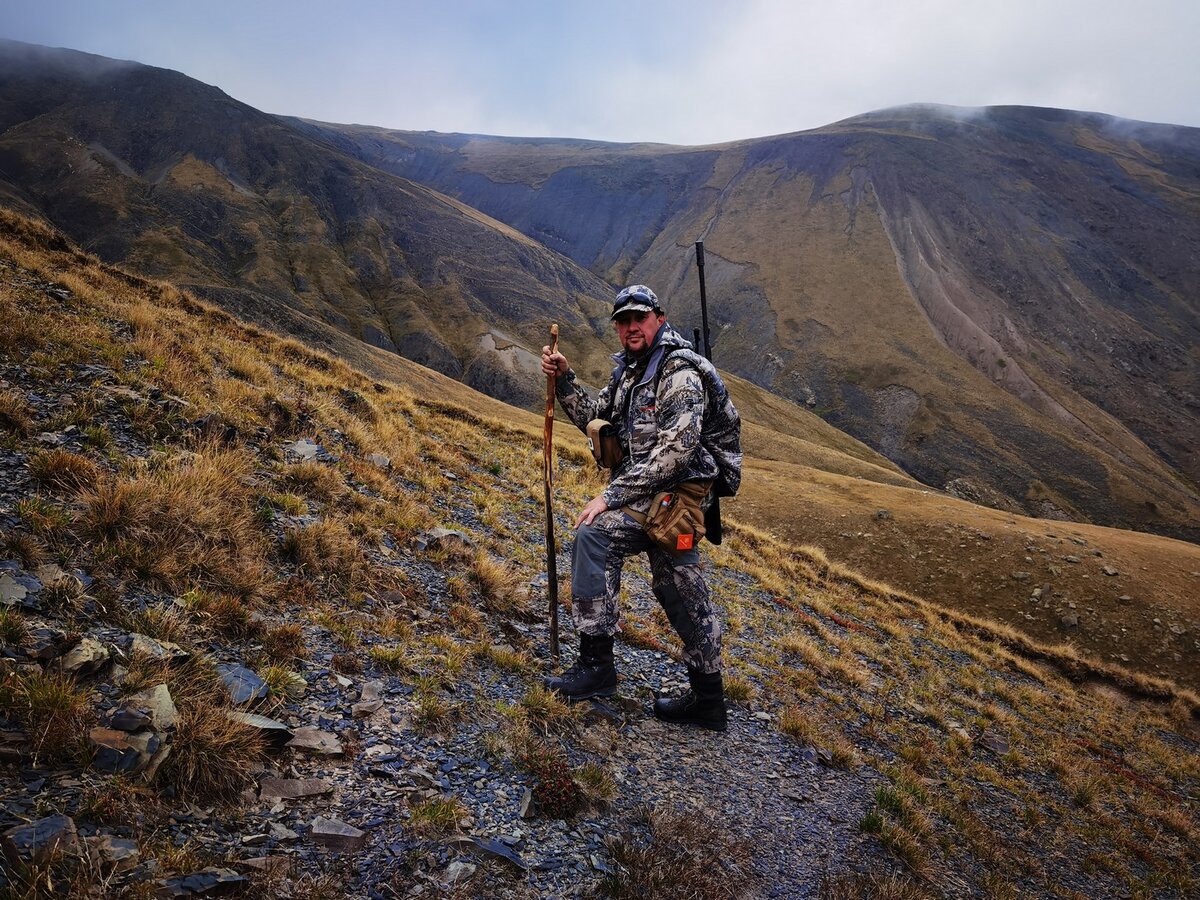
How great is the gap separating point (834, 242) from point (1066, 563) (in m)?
105

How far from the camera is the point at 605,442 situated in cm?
565

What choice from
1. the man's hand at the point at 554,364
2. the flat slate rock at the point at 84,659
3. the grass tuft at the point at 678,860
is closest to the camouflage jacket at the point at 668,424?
the man's hand at the point at 554,364

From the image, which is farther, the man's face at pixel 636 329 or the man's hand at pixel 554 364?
the man's hand at pixel 554 364

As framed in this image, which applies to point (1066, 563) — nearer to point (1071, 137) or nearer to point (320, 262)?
point (320, 262)

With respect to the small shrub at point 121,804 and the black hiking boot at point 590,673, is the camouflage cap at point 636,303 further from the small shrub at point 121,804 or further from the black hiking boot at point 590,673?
the small shrub at point 121,804

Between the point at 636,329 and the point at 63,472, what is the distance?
5197 mm

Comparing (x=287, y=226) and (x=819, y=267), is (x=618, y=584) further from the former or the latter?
(x=819, y=267)

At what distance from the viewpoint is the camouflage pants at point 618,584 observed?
5191mm

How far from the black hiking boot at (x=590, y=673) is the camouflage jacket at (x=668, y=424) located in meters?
1.38

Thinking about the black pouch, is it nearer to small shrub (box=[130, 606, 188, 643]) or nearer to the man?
the man

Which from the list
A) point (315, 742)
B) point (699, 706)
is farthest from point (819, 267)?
point (315, 742)

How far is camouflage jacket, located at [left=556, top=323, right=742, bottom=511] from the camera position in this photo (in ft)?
16.3

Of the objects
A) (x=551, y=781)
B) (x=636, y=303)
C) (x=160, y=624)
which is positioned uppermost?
(x=636, y=303)

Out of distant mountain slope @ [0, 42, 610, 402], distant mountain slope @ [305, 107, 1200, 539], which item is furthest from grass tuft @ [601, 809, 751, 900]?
distant mountain slope @ [305, 107, 1200, 539]
